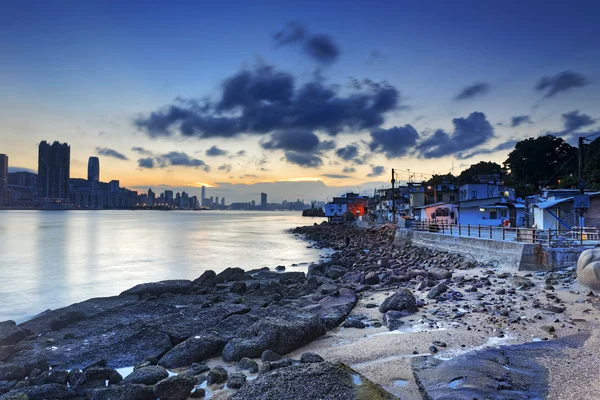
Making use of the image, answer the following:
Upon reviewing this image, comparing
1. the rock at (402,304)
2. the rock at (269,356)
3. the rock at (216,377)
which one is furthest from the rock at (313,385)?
the rock at (402,304)

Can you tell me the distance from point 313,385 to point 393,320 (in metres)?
6.36

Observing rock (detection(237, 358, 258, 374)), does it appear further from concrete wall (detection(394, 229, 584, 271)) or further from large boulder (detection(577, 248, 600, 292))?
concrete wall (detection(394, 229, 584, 271))

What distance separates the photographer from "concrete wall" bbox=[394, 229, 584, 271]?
1620 cm

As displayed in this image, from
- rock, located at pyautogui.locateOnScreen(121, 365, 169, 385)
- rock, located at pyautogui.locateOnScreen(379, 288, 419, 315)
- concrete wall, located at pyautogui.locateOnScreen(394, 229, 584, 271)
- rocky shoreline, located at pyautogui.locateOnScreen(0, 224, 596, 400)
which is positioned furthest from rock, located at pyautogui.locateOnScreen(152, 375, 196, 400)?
concrete wall, located at pyautogui.locateOnScreen(394, 229, 584, 271)

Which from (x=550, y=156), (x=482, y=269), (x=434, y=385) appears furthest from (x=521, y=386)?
(x=550, y=156)

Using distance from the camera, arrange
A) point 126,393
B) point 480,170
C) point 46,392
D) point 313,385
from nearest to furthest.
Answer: point 313,385 → point 126,393 → point 46,392 → point 480,170

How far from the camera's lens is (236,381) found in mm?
7824

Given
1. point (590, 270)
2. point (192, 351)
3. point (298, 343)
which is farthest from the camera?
point (590, 270)

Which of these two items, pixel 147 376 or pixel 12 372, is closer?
pixel 147 376

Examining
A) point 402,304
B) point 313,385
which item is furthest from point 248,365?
point 402,304

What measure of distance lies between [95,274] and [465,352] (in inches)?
1301

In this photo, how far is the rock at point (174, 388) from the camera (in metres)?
7.35

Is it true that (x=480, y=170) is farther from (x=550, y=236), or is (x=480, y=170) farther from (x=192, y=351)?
(x=192, y=351)

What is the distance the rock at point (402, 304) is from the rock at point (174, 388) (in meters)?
7.15
